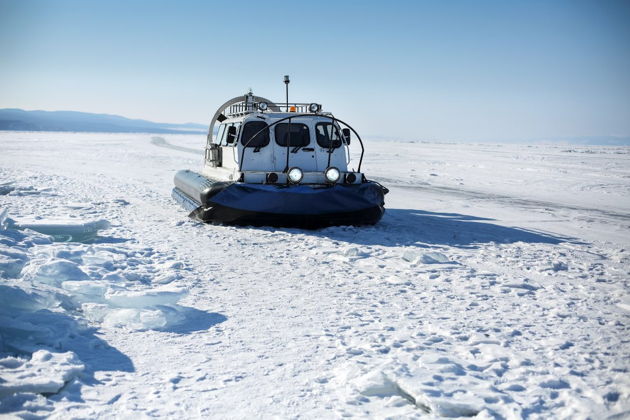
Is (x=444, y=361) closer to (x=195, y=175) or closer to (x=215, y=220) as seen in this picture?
(x=215, y=220)

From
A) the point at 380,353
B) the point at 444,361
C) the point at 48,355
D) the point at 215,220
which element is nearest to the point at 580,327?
the point at 444,361

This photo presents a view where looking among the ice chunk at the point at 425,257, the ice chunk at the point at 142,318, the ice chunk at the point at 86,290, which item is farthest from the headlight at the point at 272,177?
the ice chunk at the point at 142,318

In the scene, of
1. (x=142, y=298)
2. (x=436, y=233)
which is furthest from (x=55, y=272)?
(x=436, y=233)

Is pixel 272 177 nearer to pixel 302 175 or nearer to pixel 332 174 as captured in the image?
pixel 302 175

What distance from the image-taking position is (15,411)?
2.51 meters

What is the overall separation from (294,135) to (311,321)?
17.1 ft

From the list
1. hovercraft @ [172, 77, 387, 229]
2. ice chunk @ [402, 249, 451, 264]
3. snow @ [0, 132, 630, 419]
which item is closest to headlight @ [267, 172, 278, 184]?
hovercraft @ [172, 77, 387, 229]

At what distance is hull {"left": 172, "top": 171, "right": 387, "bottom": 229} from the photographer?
757 centimetres

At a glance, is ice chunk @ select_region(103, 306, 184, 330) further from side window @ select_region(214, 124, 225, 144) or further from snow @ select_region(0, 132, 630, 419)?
side window @ select_region(214, 124, 225, 144)

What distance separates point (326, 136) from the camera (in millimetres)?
8844

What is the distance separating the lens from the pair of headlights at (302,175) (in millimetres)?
7926

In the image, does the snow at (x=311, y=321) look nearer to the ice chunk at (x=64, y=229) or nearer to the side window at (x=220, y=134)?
the ice chunk at (x=64, y=229)

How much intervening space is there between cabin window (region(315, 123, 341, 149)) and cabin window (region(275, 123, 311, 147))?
19 centimetres

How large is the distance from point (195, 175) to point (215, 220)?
7.24 feet
